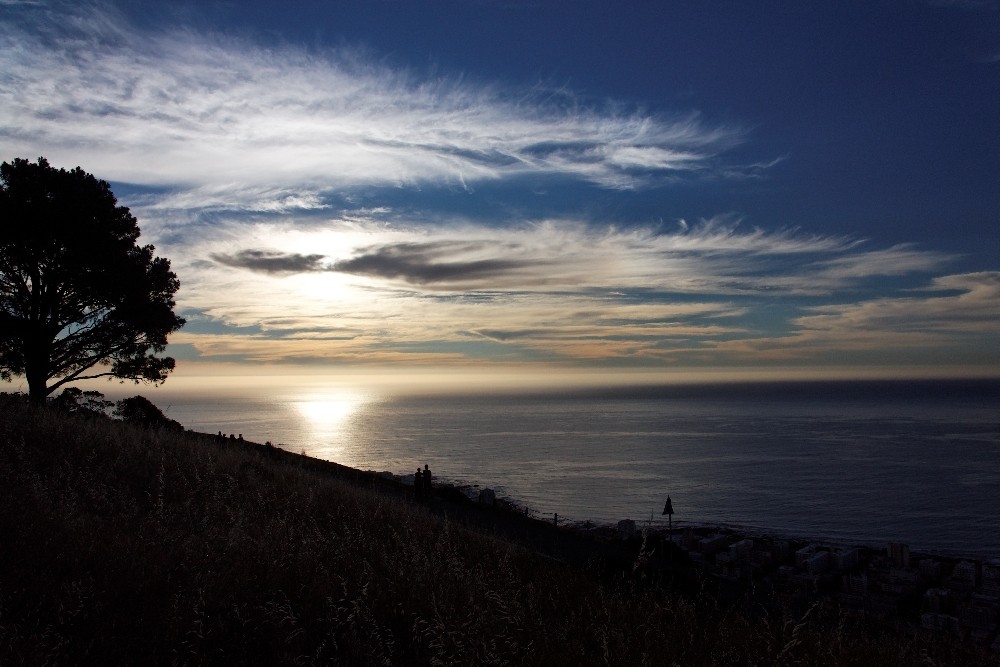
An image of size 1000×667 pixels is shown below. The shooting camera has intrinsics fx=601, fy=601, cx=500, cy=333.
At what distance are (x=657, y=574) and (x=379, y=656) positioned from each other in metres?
5.01

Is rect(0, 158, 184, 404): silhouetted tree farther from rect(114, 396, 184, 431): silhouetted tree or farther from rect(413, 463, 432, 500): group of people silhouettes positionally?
rect(413, 463, 432, 500): group of people silhouettes

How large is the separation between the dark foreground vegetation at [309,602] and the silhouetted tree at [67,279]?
14.0 m

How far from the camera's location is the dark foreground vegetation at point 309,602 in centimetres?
451

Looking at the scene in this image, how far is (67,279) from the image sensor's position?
20531mm

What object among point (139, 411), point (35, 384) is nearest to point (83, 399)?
point (139, 411)

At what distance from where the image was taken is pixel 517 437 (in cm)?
12238

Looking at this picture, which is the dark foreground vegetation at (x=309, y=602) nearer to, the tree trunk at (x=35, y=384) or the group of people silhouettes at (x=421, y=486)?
the group of people silhouettes at (x=421, y=486)

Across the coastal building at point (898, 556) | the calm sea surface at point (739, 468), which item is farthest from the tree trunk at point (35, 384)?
the coastal building at point (898, 556)

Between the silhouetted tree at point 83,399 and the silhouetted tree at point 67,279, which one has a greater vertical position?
the silhouetted tree at point 67,279

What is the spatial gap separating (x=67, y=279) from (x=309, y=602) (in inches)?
803

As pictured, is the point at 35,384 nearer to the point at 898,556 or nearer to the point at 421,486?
the point at 421,486

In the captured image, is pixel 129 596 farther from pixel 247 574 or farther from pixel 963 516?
pixel 963 516

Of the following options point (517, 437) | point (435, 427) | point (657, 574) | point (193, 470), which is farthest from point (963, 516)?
point (435, 427)

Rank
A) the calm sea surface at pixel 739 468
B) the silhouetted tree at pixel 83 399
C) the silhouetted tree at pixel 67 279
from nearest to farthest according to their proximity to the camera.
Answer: the silhouetted tree at pixel 67 279 → the silhouetted tree at pixel 83 399 → the calm sea surface at pixel 739 468
